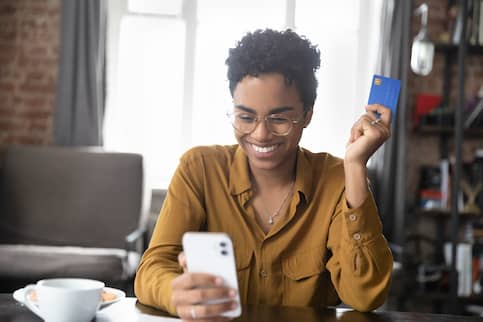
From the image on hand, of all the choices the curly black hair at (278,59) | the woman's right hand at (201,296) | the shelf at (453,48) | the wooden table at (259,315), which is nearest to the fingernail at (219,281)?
the woman's right hand at (201,296)

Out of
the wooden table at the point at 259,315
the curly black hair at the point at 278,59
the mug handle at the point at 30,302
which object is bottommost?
the wooden table at the point at 259,315

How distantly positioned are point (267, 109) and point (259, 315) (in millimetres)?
435

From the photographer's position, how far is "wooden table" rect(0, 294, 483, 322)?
110 centimetres

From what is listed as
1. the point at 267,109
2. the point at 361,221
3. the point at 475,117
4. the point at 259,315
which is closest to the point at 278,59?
the point at 267,109

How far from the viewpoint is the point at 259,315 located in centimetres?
113

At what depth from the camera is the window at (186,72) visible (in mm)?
4266

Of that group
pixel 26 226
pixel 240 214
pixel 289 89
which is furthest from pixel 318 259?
pixel 26 226

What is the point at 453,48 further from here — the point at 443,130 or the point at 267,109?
the point at 267,109

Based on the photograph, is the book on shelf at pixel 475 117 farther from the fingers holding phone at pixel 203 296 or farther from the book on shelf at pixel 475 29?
the fingers holding phone at pixel 203 296

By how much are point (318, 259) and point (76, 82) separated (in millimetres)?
2995

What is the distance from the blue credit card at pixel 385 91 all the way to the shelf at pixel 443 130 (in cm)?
308

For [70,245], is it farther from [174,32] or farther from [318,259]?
[318,259]

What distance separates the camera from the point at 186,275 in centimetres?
91

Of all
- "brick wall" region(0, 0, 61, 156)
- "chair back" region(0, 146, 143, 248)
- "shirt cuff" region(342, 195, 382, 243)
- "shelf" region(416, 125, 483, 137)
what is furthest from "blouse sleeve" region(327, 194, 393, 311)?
"brick wall" region(0, 0, 61, 156)
